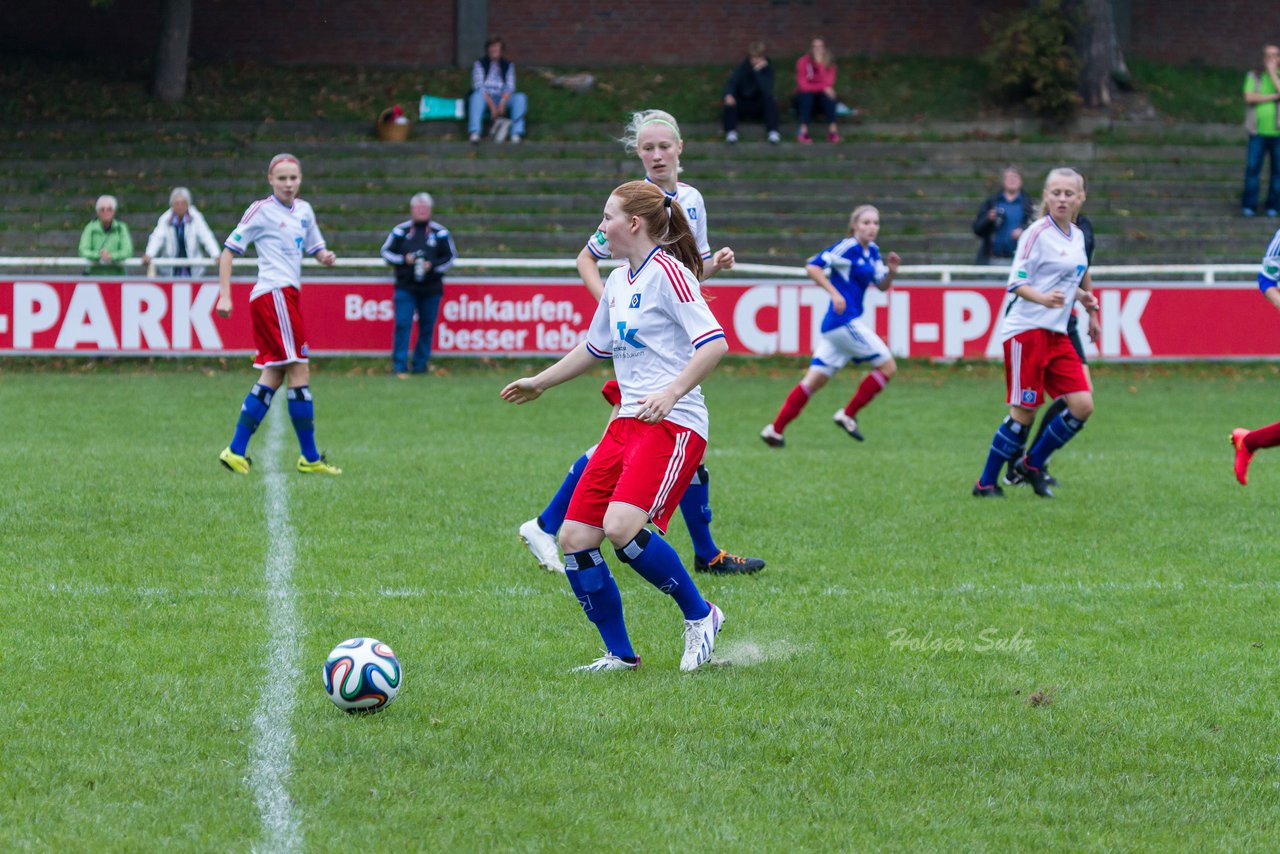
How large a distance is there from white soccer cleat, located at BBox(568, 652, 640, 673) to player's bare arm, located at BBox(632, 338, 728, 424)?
89 centimetres

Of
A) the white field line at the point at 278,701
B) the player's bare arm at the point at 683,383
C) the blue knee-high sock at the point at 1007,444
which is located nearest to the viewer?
the white field line at the point at 278,701

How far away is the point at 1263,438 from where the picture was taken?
9078mm

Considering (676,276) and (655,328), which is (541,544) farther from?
(676,276)

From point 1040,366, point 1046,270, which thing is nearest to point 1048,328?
point 1040,366

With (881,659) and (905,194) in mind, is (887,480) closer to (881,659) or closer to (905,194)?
(881,659)

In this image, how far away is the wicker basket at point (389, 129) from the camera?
85.1 ft

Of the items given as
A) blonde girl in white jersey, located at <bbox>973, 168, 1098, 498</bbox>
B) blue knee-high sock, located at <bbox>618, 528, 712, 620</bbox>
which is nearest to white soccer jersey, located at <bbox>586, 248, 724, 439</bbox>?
blue knee-high sock, located at <bbox>618, 528, 712, 620</bbox>

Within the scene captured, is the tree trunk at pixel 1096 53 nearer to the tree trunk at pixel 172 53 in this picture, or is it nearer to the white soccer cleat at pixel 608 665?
the tree trunk at pixel 172 53

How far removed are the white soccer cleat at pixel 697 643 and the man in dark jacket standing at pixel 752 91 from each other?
2065 centimetres

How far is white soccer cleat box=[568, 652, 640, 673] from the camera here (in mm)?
5590

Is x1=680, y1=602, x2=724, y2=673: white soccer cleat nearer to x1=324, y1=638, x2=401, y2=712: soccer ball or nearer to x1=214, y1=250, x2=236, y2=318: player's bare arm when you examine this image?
x1=324, y1=638, x2=401, y2=712: soccer ball

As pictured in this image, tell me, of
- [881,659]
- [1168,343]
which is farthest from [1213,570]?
[1168,343]

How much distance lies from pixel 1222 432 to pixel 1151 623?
776cm

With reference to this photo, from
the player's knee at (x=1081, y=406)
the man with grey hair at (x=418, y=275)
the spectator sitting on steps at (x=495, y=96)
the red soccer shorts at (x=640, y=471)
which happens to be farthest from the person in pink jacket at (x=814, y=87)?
the red soccer shorts at (x=640, y=471)
